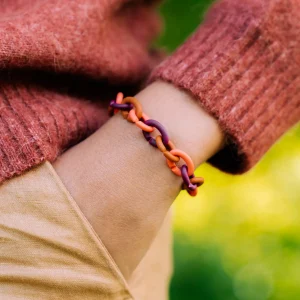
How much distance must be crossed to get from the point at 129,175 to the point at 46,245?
0.35 feet

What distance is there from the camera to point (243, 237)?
3.88ft

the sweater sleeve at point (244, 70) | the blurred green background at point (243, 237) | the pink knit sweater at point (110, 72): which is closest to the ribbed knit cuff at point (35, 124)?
the pink knit sweater at point (110, 72)

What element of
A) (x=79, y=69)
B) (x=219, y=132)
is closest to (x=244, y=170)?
(x=219, y=132)

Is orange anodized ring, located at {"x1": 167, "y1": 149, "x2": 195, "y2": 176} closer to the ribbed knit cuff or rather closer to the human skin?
the human skin

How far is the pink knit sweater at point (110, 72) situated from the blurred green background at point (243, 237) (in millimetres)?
609

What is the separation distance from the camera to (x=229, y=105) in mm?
517

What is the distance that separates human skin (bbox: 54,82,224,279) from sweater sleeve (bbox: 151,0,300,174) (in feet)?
0.11

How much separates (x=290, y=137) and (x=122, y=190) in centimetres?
94

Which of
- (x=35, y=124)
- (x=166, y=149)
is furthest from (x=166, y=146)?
(x=35, y=124)

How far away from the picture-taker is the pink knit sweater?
48cm

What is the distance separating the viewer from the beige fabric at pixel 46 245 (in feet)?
1.43

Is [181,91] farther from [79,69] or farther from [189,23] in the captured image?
[189,23]

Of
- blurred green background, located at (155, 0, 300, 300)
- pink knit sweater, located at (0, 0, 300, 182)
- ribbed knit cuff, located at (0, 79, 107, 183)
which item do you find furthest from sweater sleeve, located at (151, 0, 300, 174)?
blurred green background, located at (155, 0, 300, 300)

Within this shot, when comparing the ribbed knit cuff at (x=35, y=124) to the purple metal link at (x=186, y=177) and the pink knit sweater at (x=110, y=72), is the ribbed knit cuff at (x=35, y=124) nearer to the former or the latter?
the pink knit sweater at (x=110, y=72)
